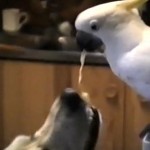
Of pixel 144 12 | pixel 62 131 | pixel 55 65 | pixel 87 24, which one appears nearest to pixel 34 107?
pixel 55 65

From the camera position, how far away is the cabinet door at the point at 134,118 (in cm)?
205

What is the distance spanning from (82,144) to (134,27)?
1.13ft

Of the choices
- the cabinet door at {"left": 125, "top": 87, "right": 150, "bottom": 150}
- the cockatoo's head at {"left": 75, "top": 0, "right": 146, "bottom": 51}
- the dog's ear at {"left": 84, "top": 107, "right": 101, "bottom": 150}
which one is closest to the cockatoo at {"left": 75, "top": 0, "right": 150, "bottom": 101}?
the cockatoo's head at {"left": 75, "top": 0, "right": 146, "bottom": 51}

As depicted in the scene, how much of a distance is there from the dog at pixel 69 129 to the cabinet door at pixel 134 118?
664 mm

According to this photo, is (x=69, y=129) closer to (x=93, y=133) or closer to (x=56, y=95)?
(x=93, y=133)

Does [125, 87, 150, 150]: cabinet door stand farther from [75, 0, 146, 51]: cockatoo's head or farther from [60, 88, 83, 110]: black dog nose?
[75, 0, 146, 51]: cockatoo's head

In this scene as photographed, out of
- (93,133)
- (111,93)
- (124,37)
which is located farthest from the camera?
(111,93)

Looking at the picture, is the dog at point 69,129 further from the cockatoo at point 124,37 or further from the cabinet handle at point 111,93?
the cabinet handle at point 111,93

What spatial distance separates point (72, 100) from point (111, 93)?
0.69 meters

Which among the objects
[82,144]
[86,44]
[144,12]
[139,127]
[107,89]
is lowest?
[139,127]

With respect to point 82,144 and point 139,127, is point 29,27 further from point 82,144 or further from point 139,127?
point 82,144

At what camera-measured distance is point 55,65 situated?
2.10 m

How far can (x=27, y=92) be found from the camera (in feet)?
7.10

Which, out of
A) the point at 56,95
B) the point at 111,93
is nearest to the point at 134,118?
Answer: the point at 111,93
